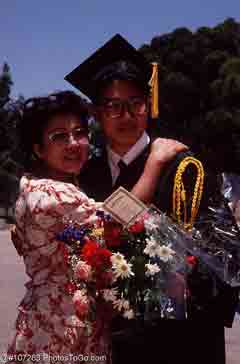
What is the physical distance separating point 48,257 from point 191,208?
64cm

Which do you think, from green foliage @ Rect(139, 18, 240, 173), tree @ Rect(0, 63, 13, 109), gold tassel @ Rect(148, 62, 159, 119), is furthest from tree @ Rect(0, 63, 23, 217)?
gold tassel @ Rect(148, 62, 159, 119)

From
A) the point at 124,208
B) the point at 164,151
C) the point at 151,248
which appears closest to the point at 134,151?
the point at 164,151

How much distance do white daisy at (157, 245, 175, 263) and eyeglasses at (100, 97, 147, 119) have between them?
0.81m

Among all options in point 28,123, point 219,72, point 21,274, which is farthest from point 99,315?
point 219,72

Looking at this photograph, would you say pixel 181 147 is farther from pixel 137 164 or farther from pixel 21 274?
pixel 21 274

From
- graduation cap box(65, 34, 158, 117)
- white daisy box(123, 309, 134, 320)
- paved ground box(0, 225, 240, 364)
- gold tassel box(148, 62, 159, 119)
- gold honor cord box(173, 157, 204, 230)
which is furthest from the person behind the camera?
paved ground box(0, 225, 240, 364)

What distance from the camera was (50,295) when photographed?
2338mm

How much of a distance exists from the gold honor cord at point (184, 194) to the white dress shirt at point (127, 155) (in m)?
0.29

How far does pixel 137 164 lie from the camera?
9.21 ft

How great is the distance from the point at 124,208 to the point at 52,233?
0.35m

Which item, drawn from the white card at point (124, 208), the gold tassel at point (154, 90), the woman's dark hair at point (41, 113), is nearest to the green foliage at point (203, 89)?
the gold tassel at point (154, 90)

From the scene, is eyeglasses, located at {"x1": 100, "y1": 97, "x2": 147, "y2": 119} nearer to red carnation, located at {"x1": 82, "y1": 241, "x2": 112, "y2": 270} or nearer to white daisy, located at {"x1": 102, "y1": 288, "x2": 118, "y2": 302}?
red carnation, located at {"x1": 82, "y1": 241, "x2": 112, "y2": 270}

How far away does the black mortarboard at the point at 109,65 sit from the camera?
282 centimetres

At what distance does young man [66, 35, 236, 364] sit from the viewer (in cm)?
231
